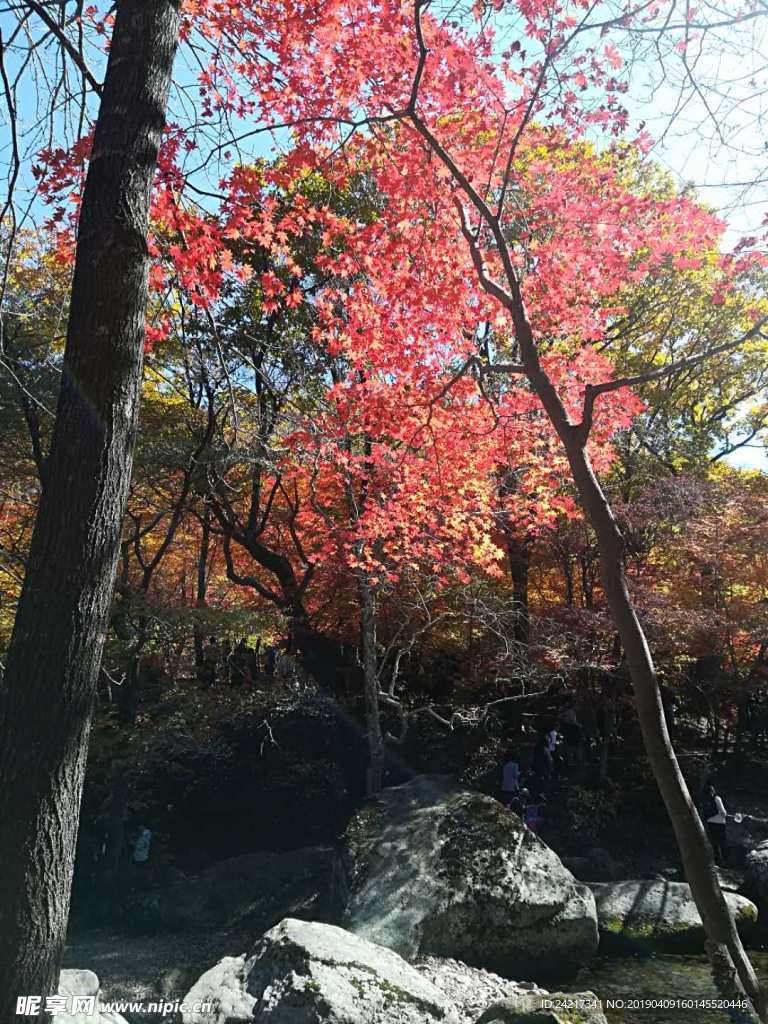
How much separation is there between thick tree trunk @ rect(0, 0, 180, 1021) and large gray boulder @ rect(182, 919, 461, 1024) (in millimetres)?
2386

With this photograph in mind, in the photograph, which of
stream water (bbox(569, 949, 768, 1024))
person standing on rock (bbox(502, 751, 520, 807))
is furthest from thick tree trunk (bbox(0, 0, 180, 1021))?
person standing on rock (bbox(502, 751, 520, 807))

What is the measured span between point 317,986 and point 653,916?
4832mm

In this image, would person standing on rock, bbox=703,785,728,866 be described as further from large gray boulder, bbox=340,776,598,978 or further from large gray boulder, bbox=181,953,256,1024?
large gray boulder, bbox=181,953,256,1024

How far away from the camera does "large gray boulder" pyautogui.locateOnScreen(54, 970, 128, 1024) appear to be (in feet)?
11.1

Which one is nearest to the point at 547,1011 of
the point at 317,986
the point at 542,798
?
the point at 317,986

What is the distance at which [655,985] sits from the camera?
20.4 feet

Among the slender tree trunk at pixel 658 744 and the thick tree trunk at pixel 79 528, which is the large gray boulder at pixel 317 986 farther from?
the thick tree trunk at pixel 79 528

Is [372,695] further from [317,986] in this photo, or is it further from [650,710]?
[650,710]

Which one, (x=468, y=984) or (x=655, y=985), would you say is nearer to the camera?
(x=468, y=984)

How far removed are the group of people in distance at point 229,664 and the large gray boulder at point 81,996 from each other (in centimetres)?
569

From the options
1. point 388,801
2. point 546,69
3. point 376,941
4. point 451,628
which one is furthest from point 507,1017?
point 451,628

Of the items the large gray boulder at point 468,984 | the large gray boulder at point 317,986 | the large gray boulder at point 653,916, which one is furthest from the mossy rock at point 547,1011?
the large gray boulder at point 653,916

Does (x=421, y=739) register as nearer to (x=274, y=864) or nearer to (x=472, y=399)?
(x=274, y=864)

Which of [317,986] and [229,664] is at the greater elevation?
[229,664]
